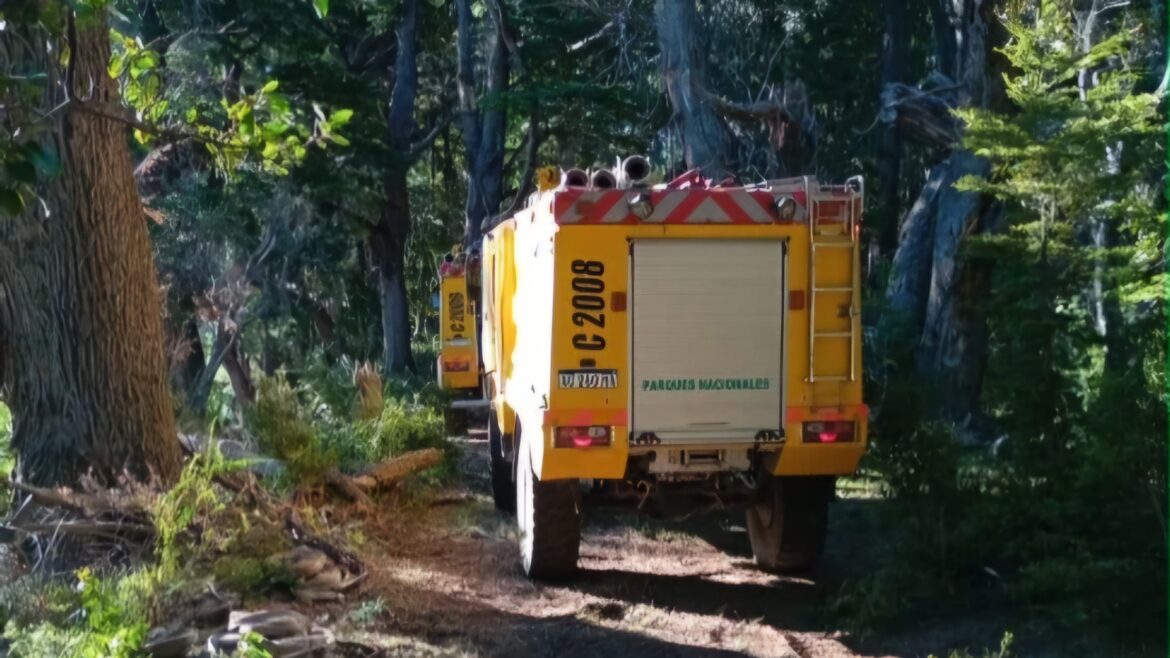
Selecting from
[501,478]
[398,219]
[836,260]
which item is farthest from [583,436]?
[398,219]

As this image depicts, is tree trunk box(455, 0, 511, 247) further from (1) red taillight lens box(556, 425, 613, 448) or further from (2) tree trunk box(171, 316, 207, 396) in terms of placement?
(1) red taillight lens box(556, 425, 613, 448)

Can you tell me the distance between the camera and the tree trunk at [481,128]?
77.5 ft

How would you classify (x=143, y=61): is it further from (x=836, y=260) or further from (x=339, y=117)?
(x=836, y=260)

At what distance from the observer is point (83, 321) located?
8.00 meters

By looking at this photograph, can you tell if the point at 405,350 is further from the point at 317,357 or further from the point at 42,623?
the point at 42,623

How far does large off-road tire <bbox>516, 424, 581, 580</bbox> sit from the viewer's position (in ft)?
28.4

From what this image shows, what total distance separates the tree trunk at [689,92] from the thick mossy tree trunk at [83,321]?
24.3ft

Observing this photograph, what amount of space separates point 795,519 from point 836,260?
80.7 inches

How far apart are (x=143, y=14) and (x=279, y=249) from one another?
4849 mm

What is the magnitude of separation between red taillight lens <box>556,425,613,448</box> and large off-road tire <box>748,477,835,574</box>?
155 centimetres

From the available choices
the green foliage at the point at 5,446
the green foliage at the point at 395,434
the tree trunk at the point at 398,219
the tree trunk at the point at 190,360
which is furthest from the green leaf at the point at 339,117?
the tree trunk at the point at 398,219

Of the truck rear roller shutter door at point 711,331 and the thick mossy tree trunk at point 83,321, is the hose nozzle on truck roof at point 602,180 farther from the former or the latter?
the thick mossy tree trunk at point 83,321

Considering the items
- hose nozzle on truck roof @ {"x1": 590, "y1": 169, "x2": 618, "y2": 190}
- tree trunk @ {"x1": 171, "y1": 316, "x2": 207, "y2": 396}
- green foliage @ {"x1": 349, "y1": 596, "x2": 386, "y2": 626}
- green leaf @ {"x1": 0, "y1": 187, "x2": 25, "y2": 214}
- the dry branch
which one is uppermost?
the dry branch

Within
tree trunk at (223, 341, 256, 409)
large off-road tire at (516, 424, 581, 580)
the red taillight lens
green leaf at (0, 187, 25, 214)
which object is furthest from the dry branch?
tree trunk at (223, 341, 256, 409)
